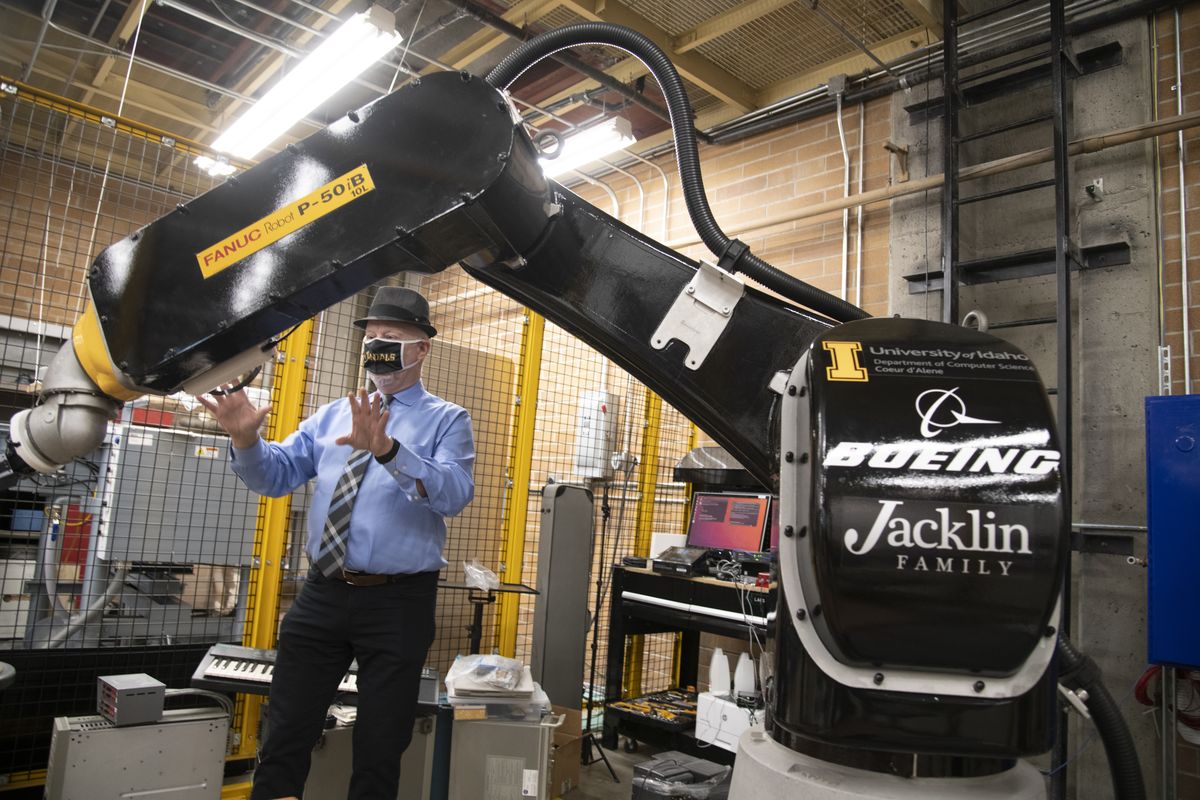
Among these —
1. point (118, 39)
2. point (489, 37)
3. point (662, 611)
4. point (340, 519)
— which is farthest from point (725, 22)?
point (118, 39)

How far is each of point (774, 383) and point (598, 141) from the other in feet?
13.9

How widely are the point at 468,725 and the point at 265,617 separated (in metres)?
1.00

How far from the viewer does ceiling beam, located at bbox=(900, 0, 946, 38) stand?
13.5 ft

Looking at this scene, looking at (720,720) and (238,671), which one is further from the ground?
(238,671)

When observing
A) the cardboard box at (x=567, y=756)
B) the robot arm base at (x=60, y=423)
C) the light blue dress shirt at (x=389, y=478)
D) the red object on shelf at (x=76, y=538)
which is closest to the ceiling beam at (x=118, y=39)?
the red object on shelf at (x=76, y=538)

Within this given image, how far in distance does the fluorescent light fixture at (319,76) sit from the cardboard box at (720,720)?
3.50m

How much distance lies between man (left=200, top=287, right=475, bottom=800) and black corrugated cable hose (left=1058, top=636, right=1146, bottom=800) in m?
1.47

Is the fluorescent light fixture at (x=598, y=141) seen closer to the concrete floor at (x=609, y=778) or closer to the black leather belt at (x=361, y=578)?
the black leather belt at (x=361, y=578)

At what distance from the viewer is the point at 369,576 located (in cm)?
224

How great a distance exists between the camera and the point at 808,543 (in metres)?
1.04

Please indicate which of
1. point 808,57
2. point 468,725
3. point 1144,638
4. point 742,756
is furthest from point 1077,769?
point 808,57

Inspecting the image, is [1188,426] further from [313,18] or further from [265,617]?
[313,18]

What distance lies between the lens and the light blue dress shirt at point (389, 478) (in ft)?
7.12

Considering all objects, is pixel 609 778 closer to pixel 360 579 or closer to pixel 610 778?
pixel 610 778
